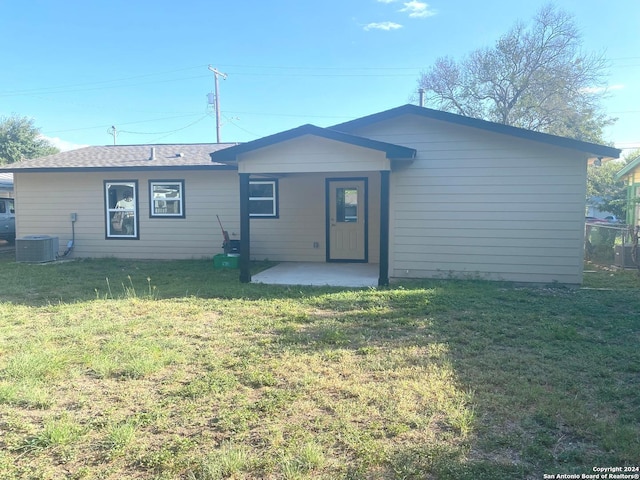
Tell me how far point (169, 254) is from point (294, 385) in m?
8.85

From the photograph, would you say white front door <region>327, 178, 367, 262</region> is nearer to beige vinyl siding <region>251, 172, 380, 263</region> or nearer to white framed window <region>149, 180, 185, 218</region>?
beige vinyl siding <region>251, 172, 380, 263</region>

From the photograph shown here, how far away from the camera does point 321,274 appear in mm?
9047

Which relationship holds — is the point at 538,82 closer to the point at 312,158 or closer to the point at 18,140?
the point at 312,158

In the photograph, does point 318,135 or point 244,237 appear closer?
point 318,135

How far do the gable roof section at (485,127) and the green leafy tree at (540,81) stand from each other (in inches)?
809

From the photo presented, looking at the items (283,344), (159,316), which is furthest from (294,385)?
(159,316)

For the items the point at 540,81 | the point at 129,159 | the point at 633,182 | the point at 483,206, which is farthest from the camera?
the point at 540,81

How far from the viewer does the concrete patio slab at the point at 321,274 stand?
8094mm

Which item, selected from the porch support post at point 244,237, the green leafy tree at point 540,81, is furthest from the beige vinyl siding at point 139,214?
the green leafy tree at point 540,81

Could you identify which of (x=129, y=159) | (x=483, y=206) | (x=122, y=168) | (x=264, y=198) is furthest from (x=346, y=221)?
(x=129, y=159)

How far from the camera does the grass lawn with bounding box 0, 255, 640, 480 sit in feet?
8.25

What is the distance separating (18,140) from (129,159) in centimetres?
2586

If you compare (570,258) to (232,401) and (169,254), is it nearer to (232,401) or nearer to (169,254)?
(232,401)

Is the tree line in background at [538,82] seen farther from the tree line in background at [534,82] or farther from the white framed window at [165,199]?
the white framed window at [165,199]
